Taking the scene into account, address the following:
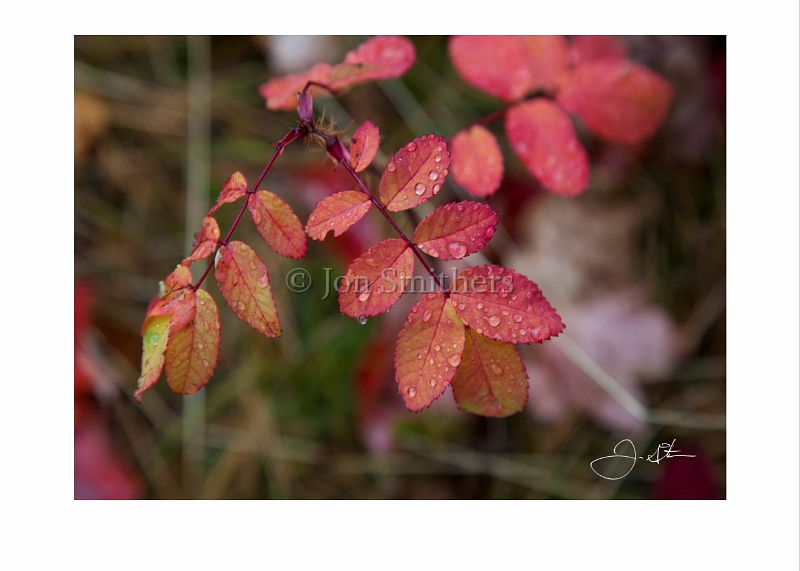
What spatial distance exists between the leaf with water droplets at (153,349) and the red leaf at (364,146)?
228mm

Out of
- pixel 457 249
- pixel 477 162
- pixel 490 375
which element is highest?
pixel 477 162

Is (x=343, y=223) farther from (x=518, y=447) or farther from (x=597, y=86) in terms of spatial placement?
(x=518, y=447)

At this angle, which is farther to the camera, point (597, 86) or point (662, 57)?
point (662, 57)

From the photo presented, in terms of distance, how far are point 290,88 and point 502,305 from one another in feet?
1.28

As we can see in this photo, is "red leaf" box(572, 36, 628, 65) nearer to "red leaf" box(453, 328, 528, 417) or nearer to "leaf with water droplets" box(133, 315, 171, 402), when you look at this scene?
"red leaf" box(453, 328, 528, 417)

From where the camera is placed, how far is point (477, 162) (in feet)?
2.24

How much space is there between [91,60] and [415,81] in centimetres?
61

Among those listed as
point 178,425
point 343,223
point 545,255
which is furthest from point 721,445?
point 178,425

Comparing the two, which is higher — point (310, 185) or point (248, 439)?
point (310, 185)

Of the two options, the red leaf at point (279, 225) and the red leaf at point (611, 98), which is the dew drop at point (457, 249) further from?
the red leaf at point (611, 98)

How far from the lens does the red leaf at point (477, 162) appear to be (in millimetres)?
669

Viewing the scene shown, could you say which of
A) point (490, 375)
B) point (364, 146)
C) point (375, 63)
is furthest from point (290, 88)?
point (490, 375)

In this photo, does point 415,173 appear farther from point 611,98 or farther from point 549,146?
point 611,98
